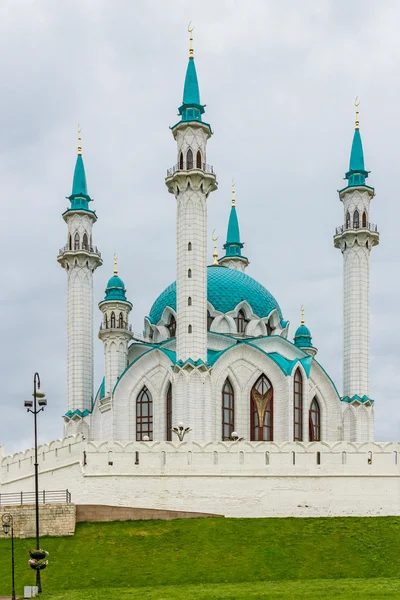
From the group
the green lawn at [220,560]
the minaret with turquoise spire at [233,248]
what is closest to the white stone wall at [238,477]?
the green lawn at [220,560]

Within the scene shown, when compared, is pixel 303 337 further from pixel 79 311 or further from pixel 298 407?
pixel 79 311

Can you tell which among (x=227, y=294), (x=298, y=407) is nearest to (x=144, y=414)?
(x=298, y=407)

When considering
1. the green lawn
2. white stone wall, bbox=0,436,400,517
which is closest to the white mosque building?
white stone wall, bbox=0,436,400,517

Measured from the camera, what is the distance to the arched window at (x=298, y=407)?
210ft

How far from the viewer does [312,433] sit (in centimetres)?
6581

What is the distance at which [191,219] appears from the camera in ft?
207

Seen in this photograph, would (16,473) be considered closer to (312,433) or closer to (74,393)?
(74,393)

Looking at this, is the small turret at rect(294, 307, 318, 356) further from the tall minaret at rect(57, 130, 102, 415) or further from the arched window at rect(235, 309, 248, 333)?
the tall minaret at rect(57, 130, 102, 415)

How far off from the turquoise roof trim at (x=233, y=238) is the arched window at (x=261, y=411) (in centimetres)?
2136

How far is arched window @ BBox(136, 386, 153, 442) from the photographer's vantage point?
213ft

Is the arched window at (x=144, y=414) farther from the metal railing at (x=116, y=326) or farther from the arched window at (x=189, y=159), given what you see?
the arched window at (x=189, y=159)

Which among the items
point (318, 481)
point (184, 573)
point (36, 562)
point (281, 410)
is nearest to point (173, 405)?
point (281, 410)

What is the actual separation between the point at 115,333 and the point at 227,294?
778cm

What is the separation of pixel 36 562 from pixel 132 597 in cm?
383
